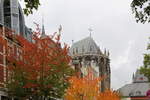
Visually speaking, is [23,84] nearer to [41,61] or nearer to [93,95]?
[41,61]

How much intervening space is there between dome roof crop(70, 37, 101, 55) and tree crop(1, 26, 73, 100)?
310 feet

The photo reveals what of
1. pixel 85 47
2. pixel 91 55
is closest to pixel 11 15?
pixel 85 47

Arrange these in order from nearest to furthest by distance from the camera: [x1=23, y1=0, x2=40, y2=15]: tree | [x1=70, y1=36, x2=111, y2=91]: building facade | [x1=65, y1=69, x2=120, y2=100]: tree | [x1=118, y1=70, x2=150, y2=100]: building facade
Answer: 1. [x1=23, y1=0, x2=40, y2=15]: tree
2. [x1=65, y1=69, x2=120, y2=100]: tree
3. [x1=70, y1=36, x2=111, y2=91]: building facade
4. [x1=118, y1=70, x2=150, y2=100]: building facade

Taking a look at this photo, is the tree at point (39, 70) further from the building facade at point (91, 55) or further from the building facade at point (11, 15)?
the building facade at point (91, 55)

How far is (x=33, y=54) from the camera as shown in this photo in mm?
36469

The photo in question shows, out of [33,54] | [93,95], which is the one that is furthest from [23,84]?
[93,95]

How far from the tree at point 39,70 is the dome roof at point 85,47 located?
310ft

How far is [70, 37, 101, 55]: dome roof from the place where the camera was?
13438 cm

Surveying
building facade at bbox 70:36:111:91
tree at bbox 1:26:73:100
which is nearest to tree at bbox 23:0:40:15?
tree at bbox 1:26:73:100

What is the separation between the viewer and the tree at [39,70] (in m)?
35.8

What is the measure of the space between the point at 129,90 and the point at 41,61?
142008mm

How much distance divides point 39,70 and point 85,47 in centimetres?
9963

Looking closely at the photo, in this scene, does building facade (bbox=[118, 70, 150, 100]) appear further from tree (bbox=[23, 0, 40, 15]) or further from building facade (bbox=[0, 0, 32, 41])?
tree (bbox=[23, 0, 40, 15])

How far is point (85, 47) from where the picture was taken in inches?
5315
